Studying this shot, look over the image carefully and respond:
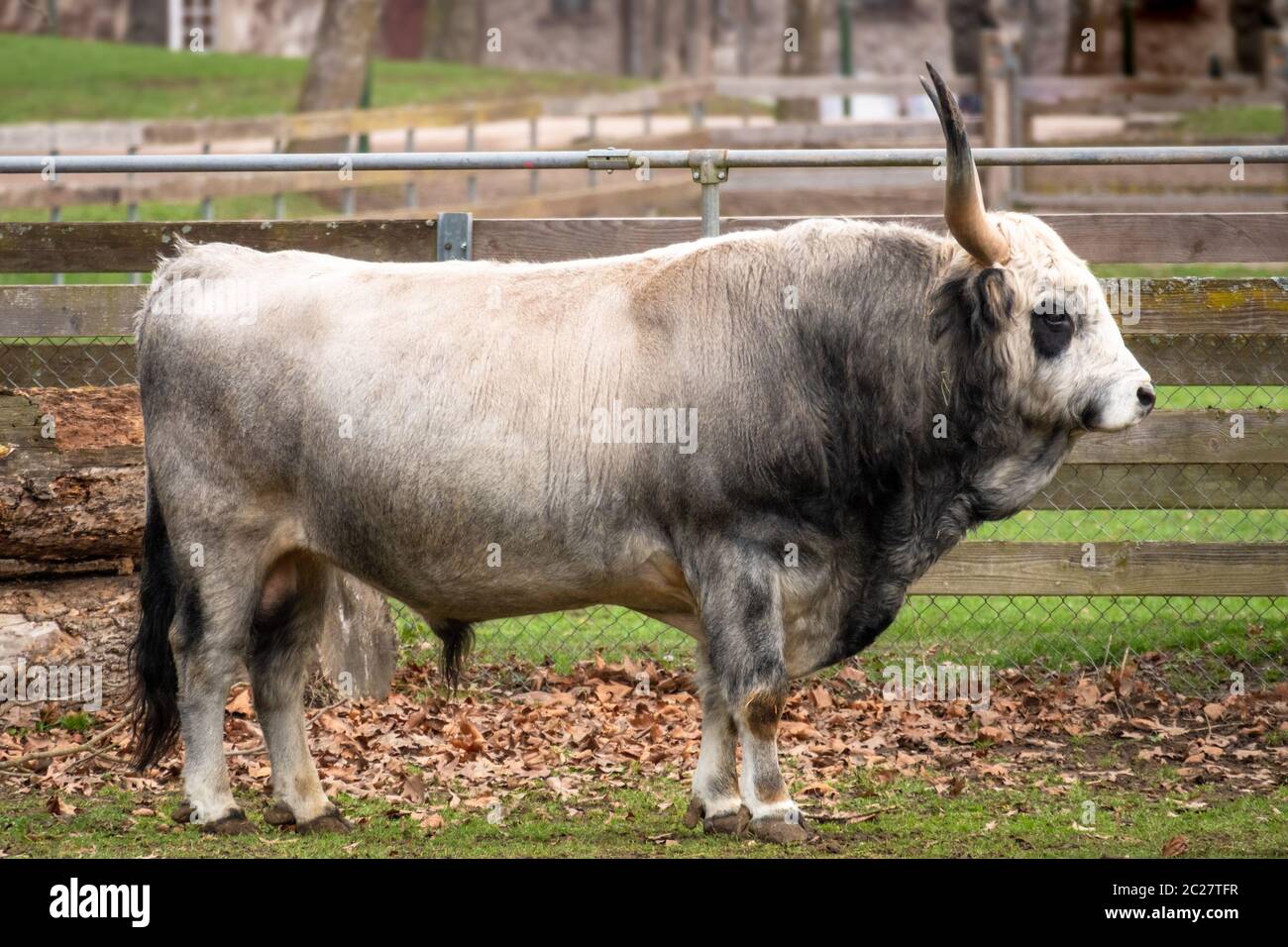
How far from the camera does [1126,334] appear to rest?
8188mm

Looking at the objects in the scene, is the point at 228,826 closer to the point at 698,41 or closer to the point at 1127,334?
the point at 1127,334

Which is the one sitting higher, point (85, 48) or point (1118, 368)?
point (85, 48)

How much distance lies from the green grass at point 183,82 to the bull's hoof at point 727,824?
25.7 metres

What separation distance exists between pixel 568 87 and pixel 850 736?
105ft

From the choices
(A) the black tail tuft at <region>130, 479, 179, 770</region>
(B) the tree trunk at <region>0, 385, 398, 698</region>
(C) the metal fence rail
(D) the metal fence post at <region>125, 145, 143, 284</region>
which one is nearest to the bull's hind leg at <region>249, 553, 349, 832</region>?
(A) the black tail tuft at <region>130, 479, 179, 770</region>

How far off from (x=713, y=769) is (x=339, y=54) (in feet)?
67.8

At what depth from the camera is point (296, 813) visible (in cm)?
640

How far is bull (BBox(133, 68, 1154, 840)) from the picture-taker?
5863 mm

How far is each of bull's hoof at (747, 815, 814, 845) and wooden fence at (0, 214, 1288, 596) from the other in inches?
92.1

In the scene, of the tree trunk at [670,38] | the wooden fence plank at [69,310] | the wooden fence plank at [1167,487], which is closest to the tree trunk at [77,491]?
the wooden fence plank at [69,310]

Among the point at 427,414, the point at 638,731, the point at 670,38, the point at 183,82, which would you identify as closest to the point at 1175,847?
the point at 638,731

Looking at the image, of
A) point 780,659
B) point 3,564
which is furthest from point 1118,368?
point 3,564
